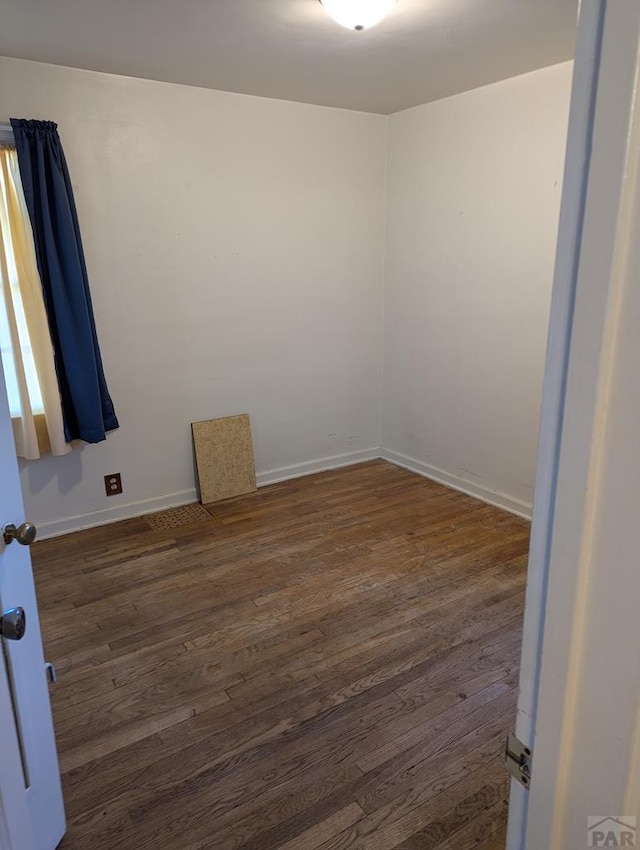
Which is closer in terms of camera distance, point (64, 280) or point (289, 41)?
point (289, 41)

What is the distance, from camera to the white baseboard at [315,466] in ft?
13.4

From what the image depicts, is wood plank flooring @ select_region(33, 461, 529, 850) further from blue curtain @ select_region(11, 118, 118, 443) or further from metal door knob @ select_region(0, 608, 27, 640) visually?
metal door knob @ select_region(0, 608, 27, 640)

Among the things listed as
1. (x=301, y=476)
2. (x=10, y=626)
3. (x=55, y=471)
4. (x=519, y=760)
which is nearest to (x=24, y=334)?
(x=55, y=471)

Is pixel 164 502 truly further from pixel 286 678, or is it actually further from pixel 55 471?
pixel 286 678

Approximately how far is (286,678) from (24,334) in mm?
2159

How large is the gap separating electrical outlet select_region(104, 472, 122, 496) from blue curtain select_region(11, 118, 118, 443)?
1.11 ft

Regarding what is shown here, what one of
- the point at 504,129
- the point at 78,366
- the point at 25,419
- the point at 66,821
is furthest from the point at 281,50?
the point at 66,821

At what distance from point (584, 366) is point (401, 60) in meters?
2.89

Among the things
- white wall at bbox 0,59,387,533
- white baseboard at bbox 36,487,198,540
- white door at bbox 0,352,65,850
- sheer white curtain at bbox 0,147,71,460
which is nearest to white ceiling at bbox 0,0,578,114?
white wall at bbox 0,59,387,533

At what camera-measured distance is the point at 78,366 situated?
3.06 m

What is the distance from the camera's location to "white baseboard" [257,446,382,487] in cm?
408

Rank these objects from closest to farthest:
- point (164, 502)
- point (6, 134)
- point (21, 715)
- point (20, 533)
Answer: point (20, 533), point (21, 715), point (6, 134), point (164, 502)

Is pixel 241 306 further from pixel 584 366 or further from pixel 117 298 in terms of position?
pixel 584 366

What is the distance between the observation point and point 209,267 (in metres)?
3.52
